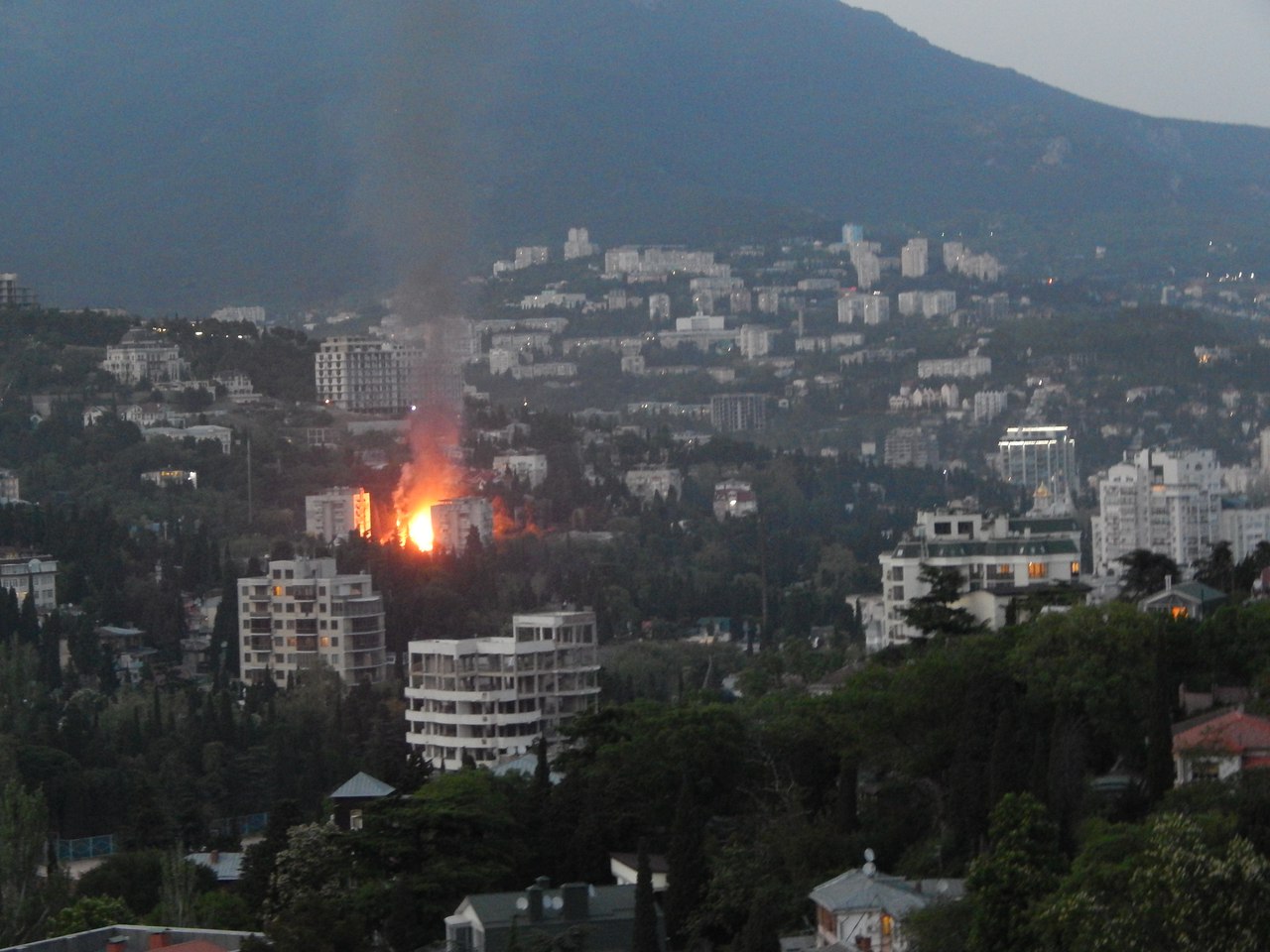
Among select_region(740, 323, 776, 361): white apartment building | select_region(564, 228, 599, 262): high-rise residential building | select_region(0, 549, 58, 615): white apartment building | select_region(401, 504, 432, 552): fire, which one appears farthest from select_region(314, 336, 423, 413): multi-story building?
select_region(564, 228, 599, 262): high-rise residential building

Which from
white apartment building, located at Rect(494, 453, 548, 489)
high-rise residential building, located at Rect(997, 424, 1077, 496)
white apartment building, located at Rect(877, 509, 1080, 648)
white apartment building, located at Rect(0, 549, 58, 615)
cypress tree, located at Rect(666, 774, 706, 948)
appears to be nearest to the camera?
cypress tree, located at Rect(666, 774, 706, 948)

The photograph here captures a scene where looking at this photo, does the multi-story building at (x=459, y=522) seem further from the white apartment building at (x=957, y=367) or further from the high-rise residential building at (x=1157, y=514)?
the white apartment building at (x=957, y=367)

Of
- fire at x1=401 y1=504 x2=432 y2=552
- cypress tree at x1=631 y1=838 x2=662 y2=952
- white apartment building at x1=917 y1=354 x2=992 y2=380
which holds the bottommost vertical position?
cypress tree at x1=631 y1=838 x2=662 y2=952

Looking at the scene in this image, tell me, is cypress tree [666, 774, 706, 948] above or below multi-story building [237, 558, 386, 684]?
below

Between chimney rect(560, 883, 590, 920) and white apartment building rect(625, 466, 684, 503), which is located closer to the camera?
chimney rect(560, 883, 590, 920)

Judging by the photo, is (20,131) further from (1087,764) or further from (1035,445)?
(1087,764)

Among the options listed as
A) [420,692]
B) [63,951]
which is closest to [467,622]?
[420,692]

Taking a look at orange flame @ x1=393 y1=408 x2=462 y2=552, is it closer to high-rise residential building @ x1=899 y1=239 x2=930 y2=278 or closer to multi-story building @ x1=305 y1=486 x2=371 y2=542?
multi-story building @ x1=305 y1=486 x2=371 y2=542

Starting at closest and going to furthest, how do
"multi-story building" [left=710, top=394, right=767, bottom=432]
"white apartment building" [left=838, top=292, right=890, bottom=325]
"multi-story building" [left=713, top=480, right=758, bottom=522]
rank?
1. "multi-story building" [left=713, top=480, right=758, bottom=522]
2. "multi-story building" [left=710, top=394, right=767, bottom=432]
3. "white apartment building" [left=838, top=292, right=890, bottom=325]
